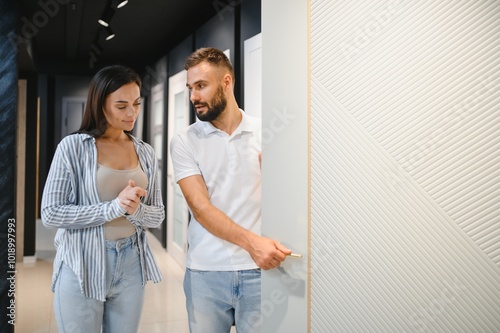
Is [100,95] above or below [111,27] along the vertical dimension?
below

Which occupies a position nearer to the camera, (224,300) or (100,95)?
(224,300)

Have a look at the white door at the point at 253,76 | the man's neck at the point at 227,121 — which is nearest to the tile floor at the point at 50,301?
the white door at the point at 253,76

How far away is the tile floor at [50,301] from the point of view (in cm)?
357

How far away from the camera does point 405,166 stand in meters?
1.27

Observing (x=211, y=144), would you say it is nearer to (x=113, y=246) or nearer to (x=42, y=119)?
(x=113, y=246)

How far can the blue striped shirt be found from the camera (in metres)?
1.68

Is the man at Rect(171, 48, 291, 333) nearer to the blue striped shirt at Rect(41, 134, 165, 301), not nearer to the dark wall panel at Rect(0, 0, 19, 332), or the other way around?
the blue striped shirt at Rect(41, 134, 165, 301)

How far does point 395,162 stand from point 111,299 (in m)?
1.13

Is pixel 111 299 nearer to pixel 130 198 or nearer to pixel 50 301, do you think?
pixel 130 198

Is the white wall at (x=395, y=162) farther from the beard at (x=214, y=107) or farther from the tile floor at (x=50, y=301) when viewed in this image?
the tile floor at (x=50, y=301)

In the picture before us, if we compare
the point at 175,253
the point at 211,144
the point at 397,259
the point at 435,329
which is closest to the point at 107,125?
the point at 211,144

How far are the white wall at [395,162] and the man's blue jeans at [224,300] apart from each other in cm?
23

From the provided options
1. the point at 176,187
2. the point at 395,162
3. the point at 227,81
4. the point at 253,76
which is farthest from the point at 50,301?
the point at 395,162

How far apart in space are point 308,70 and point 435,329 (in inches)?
30.9
